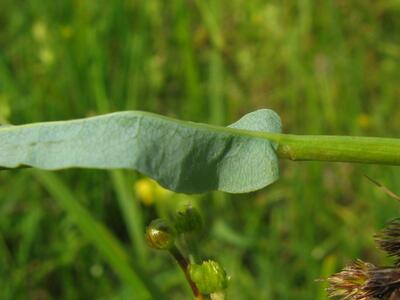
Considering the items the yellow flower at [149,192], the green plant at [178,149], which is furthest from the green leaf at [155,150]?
the yellow flower at [149,192]

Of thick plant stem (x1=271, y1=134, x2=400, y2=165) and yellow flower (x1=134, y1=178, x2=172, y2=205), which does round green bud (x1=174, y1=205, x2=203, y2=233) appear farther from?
yellow flower (x1=134, y1=178, x2=172, y2=205)

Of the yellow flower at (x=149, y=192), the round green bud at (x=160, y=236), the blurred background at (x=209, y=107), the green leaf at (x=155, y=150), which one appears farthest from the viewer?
the yellow flower at (x=149, y=192)

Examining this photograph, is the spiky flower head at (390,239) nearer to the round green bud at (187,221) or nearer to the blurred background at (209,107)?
the round green bud at (187,221)

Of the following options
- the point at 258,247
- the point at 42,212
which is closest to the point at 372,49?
the point at 258,247

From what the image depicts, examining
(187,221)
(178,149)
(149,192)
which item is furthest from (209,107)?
(178,149)

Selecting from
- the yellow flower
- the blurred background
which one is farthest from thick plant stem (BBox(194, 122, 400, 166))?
the yellow flower

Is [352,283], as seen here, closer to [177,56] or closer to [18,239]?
[18,239]
